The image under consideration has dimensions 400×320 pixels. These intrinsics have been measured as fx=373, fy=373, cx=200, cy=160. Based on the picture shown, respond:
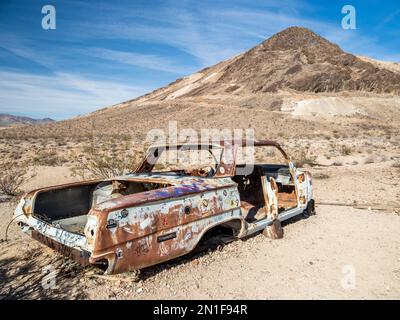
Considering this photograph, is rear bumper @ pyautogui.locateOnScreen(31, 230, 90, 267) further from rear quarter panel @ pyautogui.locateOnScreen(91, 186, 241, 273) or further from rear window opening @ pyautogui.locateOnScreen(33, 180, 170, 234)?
rear window opening @ pyautogui.locateOnScreen(33, 180, 170, 234)

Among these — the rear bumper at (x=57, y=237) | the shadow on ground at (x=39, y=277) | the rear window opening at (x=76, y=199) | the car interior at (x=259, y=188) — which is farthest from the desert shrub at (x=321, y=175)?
the rear bumper at (x=57, y=237)

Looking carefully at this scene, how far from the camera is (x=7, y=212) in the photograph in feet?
23.5

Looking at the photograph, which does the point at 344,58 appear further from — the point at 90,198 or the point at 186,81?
the point at 90,198

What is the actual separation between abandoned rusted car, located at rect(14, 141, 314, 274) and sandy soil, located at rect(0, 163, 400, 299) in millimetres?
344

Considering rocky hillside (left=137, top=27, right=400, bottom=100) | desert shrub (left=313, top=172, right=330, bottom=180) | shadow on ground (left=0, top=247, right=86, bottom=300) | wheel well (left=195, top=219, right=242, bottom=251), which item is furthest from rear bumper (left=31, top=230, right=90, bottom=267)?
rocky hillside (left=137, top=27, right=400, bottom=100)

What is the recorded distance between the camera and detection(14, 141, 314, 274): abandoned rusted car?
11.8ft

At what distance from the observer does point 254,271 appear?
4457 millimetres

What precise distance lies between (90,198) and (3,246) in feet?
4.76

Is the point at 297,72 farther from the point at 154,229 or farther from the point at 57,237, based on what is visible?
the point at 57,237

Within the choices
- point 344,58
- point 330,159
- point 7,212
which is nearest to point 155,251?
point 7,212

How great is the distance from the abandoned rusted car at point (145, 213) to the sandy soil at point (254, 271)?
0.34 meters

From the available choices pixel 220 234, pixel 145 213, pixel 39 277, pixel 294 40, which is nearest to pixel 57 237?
pixel 39 277

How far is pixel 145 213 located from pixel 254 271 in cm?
159
